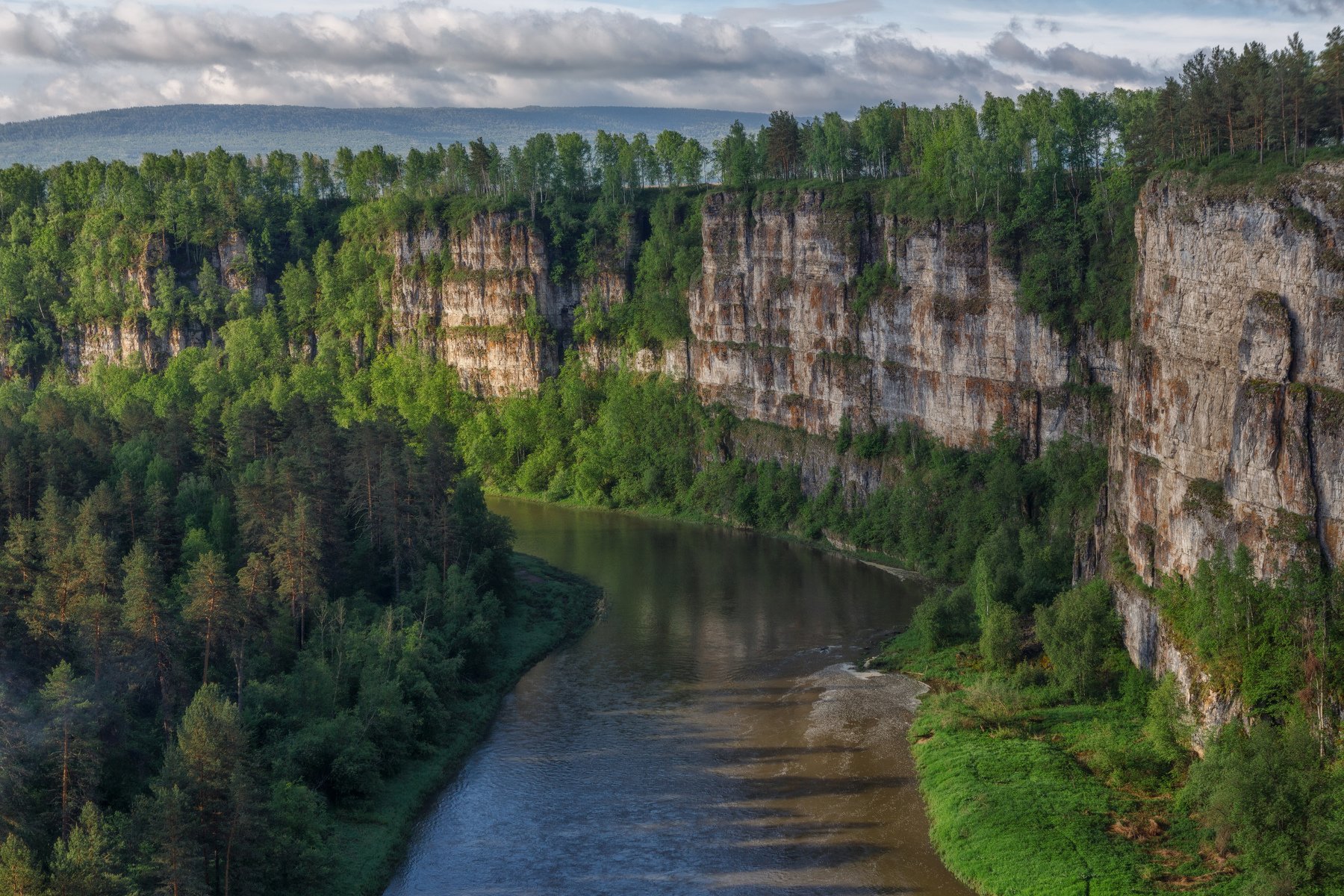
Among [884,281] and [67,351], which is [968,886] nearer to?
[884,281]

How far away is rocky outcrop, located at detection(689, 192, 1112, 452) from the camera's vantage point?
3051 inches

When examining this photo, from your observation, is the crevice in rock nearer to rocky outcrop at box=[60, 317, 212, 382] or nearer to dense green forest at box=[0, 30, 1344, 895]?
dense green forest at box=[0, 30, 1344, 895]

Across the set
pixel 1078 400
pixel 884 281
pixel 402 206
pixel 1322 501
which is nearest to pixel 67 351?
pixel 402 206

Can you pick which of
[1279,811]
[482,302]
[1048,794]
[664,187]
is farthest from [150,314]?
[1279,811]

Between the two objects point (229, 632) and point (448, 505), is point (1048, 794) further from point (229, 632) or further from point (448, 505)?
point (448, 505)

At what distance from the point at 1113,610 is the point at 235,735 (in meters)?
36.0

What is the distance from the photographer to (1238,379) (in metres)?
47.1

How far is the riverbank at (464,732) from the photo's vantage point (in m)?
43.2

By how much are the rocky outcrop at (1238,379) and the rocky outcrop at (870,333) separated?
19.5m

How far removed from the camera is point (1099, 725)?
1978 inches

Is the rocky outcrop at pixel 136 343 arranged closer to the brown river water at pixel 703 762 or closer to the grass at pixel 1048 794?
the brown river water at pixel 703 762

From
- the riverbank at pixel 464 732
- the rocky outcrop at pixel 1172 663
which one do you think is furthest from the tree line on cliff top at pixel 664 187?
the riverbank at pixel 464 732

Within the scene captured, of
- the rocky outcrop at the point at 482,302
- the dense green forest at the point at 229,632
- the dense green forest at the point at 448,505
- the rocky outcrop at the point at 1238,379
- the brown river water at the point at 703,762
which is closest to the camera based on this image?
the dense green forest at the point at 229,632

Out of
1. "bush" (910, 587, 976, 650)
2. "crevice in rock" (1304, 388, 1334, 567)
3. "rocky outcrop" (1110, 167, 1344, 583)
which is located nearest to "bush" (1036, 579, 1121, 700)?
"rocky outcrop" (1110, 167, 1344, 583)
